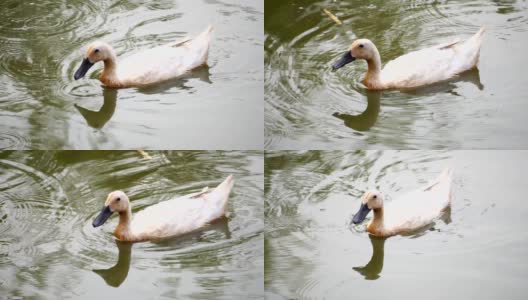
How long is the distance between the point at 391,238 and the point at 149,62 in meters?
1.24

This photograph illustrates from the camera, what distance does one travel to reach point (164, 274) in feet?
14.7

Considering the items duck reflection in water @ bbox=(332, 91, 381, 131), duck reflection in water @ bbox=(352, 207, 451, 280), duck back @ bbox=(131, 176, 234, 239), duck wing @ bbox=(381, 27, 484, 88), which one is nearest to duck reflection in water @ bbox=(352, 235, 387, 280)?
duck reflection in water @ bbox=(352, 207, 451, 280)

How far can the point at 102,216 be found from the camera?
15.1ft

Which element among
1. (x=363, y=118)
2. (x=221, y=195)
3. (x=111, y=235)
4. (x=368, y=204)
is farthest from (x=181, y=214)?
(x=363, y=118)

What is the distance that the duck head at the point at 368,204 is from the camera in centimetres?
456

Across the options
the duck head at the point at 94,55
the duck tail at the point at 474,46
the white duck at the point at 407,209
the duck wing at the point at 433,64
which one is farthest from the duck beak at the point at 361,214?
the duck head at the point at 94,55

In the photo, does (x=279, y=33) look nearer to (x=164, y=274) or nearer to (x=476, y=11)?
(x=476, y=11)

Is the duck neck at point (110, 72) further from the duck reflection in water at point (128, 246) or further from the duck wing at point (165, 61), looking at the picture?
the duck reflection in water at point (128, 246)

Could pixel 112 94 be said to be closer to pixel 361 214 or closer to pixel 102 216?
pixel 102 216

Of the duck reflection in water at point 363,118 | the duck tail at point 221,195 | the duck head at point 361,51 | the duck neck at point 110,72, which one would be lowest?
the duck tail at point 221,195

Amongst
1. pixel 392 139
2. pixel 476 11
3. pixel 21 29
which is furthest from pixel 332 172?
pixel 21 29

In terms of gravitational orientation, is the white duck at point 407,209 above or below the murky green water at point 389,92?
below

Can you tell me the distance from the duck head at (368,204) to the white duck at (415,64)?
1.72 feet

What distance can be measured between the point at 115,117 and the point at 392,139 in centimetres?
111
